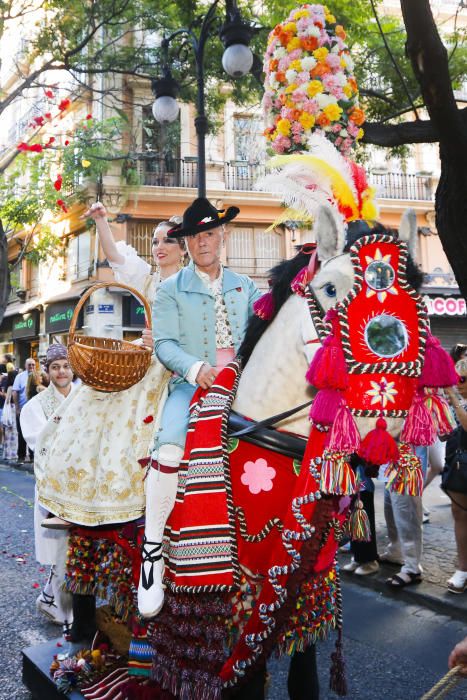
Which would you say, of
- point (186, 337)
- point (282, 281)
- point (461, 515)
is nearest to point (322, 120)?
point (282, 281)

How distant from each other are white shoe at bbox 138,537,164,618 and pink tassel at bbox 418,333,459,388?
1.29 metres

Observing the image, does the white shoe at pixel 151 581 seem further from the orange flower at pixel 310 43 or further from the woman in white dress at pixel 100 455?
the orange flower at pixel 310 43

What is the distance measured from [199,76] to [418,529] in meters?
6.43

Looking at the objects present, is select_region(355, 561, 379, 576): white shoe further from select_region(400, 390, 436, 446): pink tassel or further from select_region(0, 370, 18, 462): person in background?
select_region(0, 370, 18, 462): person in background

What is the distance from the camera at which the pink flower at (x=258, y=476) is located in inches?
87.1

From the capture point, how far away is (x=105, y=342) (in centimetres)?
334

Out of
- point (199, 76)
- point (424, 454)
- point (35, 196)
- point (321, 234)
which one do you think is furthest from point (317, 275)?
point (35, 196)

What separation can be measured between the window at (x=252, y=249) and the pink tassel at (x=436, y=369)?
60.4 ft

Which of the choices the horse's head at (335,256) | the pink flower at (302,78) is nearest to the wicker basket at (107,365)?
the horse's head at (335,256)

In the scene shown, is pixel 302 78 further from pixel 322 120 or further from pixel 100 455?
pixel 100 455

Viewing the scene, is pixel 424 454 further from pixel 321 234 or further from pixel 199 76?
pixel 199 76

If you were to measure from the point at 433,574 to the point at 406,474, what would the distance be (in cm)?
403

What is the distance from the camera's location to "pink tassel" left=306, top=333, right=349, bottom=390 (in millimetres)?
1797

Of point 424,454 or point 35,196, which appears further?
point 35,196
